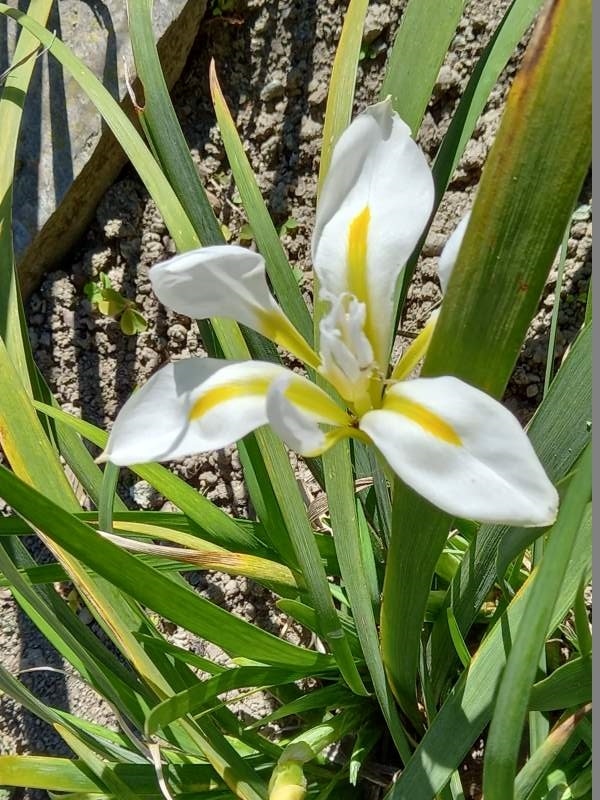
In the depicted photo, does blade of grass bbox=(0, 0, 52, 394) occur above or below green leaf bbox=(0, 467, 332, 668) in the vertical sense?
above

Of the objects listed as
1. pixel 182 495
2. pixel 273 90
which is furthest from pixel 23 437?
pixel 273 90

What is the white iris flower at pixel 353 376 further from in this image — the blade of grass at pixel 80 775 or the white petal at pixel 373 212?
the blade of grass at pixel 80 775

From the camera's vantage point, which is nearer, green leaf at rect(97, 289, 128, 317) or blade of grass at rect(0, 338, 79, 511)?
blade of grass at rect(0, 338, 79, 511)

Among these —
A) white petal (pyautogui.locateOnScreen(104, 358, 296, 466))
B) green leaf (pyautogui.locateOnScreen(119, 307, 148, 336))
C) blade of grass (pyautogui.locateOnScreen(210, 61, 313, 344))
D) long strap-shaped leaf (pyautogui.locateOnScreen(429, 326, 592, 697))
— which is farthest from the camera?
green leaf (pyautogui.locateOnScreen(119, 307, 148, 336))

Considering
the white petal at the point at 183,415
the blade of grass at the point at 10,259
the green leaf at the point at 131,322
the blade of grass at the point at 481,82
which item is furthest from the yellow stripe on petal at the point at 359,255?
the green leaf at the point at 131,322

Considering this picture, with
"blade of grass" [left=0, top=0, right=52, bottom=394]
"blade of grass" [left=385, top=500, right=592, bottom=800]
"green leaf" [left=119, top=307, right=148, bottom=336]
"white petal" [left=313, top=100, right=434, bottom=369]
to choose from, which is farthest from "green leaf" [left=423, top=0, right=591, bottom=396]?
"green leaf" [left=119, top=307, right=148, bottom=336]

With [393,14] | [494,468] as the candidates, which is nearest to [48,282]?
[393,14]

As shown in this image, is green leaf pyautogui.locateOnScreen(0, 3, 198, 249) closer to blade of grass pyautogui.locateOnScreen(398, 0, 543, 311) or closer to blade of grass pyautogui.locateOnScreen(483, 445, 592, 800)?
blade of grass pyautogui.locateOnScreen(398, 0, 543, 311)

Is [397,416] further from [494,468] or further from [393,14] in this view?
[393,14]
